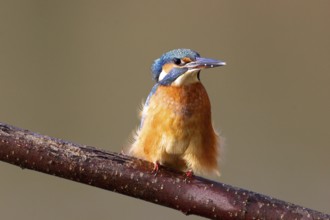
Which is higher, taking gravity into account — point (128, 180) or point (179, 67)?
point (179, 67)

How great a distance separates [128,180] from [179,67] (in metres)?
0.27

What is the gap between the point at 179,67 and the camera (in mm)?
1452

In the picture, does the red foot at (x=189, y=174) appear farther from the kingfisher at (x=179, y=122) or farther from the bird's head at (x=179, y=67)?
the bird's head at (x=179, y=67)

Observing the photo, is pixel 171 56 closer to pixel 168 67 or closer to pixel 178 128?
pixel 168 67

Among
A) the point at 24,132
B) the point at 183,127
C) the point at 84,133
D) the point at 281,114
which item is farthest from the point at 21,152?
the point at 281,114

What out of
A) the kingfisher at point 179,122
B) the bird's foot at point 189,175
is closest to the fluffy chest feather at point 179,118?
the kingfisher at point 179,122

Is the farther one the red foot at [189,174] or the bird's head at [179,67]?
the bird's head at [179,67]

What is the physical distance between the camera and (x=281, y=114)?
98.1 inches

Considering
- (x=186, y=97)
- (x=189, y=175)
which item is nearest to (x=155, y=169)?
(x=189, y=175)

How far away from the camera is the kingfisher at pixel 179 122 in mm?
1456

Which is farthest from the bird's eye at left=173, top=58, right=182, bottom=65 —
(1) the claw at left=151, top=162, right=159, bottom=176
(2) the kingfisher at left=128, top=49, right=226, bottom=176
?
(1) the claw at left=151, top=162, right=159, bottom=176

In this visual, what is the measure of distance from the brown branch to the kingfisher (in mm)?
135

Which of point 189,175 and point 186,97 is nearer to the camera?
point 189,175

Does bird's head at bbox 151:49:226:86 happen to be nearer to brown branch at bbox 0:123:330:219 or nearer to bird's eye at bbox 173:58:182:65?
bird's eye at bbox 173:58:182:65
